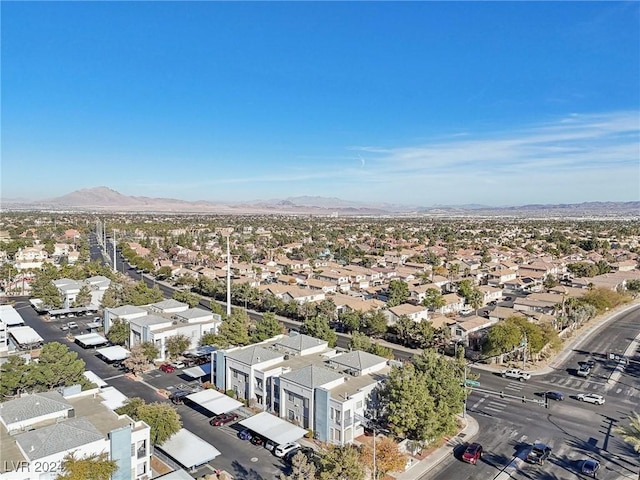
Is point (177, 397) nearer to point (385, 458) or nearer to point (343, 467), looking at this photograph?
point (385, 458)

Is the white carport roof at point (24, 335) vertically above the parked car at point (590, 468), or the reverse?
the white carport roof at point (24, 335)

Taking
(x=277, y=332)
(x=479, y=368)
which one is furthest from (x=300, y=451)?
(x=479, y=368)

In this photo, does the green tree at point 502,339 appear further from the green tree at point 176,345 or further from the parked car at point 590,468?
the green tree at point 176,345

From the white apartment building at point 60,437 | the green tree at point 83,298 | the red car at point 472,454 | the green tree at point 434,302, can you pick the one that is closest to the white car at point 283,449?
the white apartment building at point 60,437

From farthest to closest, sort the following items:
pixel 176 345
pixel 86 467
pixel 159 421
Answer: pixel 176 345, pixel 159 421, pixel 86 467

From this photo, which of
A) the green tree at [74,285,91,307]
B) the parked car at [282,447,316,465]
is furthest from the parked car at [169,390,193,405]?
the green tree at [74,285,91,307]

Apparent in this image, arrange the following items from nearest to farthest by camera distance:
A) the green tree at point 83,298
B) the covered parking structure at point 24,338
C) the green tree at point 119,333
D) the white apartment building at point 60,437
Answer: the white apartment building at point 60,437, the covered parking structure at point 24,338, the green tree at point 119,333, the green tree at point 83,298
